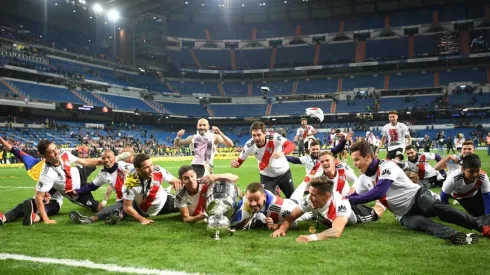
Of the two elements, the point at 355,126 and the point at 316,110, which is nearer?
the point at 316,110

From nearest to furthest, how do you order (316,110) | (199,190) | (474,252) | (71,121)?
1. (474,252)
2. (199,190)
3. (316,110)
4. (71,121)

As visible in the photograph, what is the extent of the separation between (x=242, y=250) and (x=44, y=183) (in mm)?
4234

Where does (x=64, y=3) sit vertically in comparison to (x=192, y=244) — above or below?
above

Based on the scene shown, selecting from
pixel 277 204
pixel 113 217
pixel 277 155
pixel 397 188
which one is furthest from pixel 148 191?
pixel 397 188

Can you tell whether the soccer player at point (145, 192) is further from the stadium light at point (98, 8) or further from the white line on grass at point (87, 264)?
the stadium light at point (98, 8)

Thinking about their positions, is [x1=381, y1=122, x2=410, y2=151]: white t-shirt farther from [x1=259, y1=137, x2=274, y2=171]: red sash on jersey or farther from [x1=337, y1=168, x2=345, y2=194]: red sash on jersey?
[x1=259, y1=137, x2=274, y2=171]: red sash on jersey

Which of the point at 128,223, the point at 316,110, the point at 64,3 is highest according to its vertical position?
the point at 64,3

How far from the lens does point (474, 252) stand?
4250mm

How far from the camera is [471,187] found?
582cm

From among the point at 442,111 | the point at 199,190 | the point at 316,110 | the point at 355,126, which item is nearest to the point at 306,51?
the point at 355,126

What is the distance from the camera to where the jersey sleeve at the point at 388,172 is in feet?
17.0

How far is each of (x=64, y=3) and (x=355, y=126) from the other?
161ft

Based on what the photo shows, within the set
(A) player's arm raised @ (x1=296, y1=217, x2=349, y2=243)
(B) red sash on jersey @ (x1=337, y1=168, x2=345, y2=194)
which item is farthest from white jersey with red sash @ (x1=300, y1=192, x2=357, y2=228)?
(B) red sash on jersey @ (x1=337, y1=168, x2=345, y2=194)

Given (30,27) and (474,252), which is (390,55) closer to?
(30,27)
